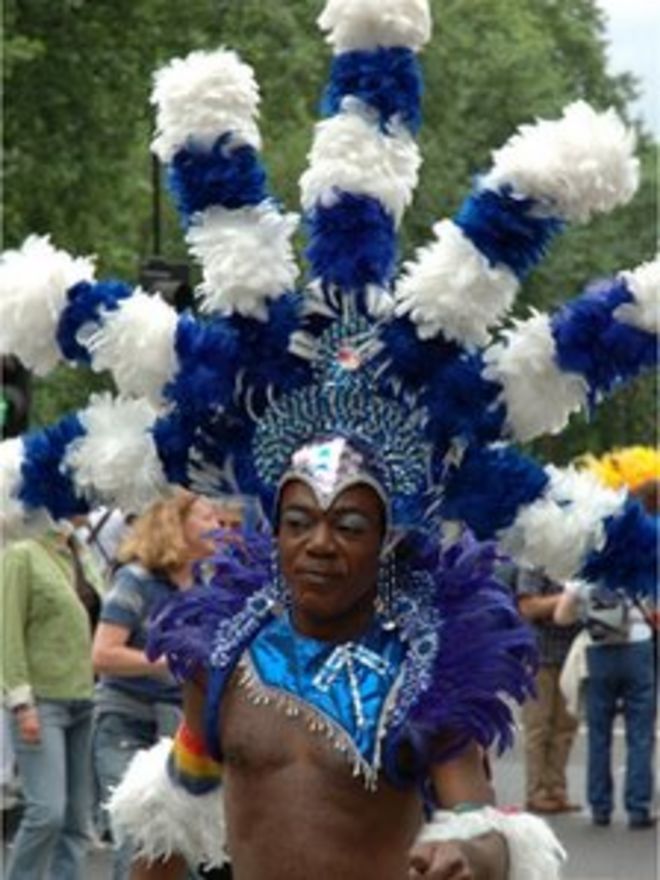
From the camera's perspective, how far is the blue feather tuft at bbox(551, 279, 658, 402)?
6305mm

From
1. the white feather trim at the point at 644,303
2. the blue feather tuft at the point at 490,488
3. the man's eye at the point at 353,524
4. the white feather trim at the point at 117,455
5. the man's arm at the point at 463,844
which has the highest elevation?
the white feather trim at the point at 644,303

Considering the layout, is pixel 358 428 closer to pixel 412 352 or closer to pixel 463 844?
pixel 412 352

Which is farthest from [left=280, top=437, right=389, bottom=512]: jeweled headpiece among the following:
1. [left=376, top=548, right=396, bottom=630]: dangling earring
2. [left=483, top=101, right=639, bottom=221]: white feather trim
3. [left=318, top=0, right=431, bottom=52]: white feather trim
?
[left=318, top=0, right=431, bottom=52]: white feather trim

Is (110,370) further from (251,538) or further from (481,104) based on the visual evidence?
(481,104)

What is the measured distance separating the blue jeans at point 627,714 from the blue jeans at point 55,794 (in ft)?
14.1

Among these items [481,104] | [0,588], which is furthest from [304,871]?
[481,104]

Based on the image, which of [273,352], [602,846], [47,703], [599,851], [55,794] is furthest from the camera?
[602,846]

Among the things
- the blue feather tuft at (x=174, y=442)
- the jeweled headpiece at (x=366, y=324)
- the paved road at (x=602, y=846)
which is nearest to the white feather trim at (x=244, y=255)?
the jeweled headpiece at (x=366, y=324)

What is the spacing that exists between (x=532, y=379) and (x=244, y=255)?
644 mm

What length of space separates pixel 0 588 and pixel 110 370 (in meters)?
4.78

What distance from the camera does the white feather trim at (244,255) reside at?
6441 millimetres

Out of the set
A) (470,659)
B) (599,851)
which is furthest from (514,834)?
(599,851)

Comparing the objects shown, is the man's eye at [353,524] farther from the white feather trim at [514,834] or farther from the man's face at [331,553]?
the white feather trim at [514,834]

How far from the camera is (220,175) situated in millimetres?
6473
